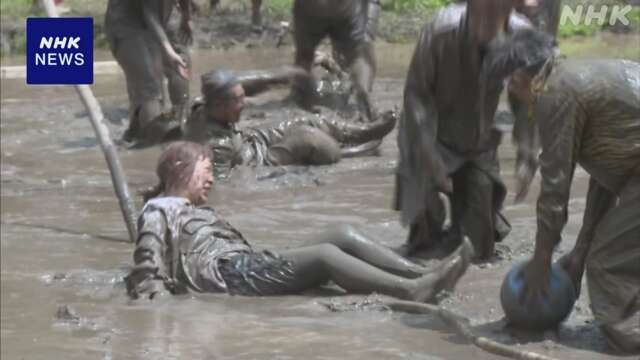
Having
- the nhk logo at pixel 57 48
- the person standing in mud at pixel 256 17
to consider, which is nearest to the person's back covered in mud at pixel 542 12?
the nhk logo at pixel 57 48

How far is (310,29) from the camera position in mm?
12250

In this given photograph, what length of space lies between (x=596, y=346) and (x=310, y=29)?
7.10 meters

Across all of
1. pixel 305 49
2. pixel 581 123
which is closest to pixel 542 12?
pixel 581 123

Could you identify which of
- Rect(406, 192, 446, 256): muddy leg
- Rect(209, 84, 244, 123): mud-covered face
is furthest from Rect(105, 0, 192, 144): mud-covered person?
→ Rect(406, 192, 446, 256): muddy leg

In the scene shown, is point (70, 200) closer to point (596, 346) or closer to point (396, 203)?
point (396, 203)

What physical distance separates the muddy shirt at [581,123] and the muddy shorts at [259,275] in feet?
5.58

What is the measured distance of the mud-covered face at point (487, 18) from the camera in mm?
6555

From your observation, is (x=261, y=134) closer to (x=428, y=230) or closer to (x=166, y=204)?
(x=428, y=230)

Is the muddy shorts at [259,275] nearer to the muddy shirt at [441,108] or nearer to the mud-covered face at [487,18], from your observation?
the muddy shirt at [441,108]

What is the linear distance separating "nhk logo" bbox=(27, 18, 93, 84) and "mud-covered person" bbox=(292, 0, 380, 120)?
3.68m

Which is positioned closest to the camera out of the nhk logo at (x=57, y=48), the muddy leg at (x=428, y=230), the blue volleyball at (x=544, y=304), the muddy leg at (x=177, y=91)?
the blue volleyball at (x=544, y=304)

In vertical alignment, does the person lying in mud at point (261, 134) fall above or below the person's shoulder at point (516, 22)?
below

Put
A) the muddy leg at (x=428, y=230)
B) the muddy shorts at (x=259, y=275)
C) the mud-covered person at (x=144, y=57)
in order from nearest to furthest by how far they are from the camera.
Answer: the muddy shorts at (x=259, y=275) → the muddy leg at (x=428, y=230) → the mud-covered person at (x=144, y=57)

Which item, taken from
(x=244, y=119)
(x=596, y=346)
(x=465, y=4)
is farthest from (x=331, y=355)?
(x=244, y=119)
